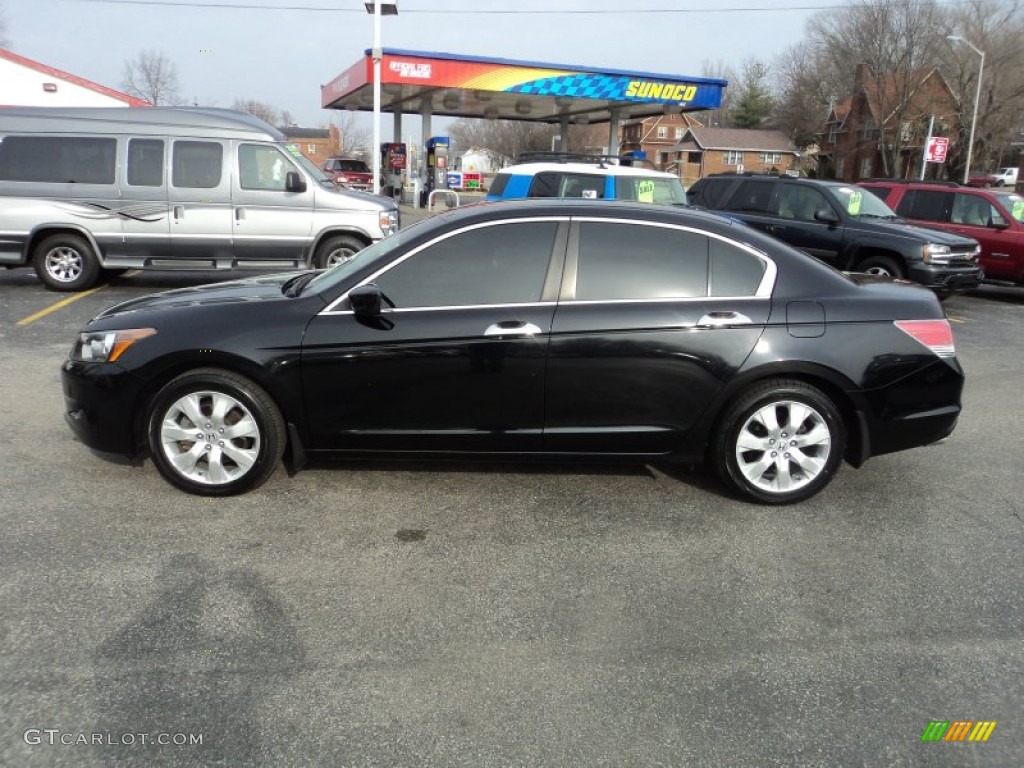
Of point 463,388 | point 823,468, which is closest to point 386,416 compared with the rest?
point 463,388

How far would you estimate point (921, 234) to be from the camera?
10.6 m

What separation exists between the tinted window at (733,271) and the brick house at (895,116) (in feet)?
156

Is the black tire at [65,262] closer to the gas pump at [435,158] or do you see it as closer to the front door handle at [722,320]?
the front door handle at [722,320]

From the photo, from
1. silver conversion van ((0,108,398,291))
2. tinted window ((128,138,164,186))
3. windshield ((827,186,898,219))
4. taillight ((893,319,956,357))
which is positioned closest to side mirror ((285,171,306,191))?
silver conversion van ((0,108,398,291))

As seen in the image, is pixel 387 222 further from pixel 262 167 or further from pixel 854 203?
pixel 854 203

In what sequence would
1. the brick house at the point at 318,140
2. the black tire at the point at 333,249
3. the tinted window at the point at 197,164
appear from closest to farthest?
the tinted window at the point at 197,164 → the black tire at the point at 333,249 → the brick house at the point at 318,140

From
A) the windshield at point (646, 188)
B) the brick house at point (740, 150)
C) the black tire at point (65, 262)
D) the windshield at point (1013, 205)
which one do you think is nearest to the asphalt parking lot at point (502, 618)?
the black tire at point (65, 262)

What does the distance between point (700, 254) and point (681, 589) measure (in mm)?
1824

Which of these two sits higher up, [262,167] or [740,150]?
[740,150]

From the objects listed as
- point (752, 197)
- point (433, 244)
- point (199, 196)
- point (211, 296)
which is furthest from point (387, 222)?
point (433, 244)

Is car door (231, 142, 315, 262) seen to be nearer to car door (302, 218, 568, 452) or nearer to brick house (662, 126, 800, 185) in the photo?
car door (302, 218, 568, 452)

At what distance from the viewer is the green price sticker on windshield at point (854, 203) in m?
11.2

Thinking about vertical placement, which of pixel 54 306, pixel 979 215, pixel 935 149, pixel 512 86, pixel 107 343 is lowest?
pixel 54 306

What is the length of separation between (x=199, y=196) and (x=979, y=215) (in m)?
12.2
